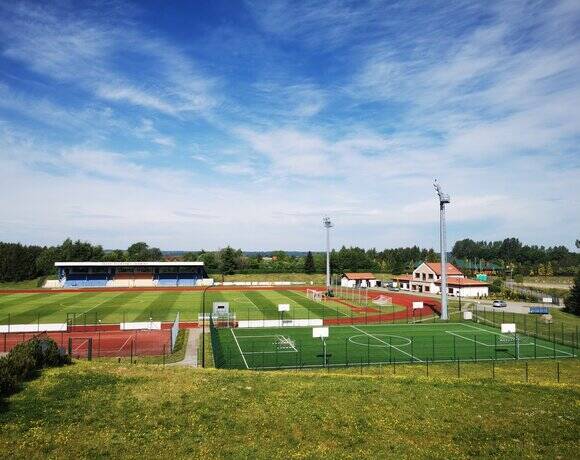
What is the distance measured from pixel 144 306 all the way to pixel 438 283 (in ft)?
207

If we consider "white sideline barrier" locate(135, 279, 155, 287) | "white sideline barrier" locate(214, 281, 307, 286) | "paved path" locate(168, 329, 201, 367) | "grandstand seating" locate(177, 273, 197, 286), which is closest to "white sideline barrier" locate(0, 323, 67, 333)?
"paved path" locate(168, 329, 201, 367)

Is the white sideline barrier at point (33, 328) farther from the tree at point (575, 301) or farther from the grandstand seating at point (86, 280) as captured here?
the tree at point (575, 301)

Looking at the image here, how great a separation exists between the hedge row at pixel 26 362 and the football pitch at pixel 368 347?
12.3 meters

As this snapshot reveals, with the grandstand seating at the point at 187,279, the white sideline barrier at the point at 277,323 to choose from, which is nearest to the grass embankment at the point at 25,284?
the grandstand seating at the point at 187,279

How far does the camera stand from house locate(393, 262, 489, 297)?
9600 centimetres

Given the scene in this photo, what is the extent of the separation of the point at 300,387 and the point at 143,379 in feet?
28.2

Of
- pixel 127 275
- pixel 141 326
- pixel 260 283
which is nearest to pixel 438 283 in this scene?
pixel 260 283

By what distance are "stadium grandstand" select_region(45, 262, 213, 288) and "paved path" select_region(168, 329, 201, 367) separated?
2714 inches

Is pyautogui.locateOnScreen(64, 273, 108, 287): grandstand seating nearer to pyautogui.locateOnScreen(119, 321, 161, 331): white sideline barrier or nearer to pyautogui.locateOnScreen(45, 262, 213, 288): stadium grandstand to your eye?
pyautogui.locateOnScreen(45, 262, 213, 288): stadium grandstand

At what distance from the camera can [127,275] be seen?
118500 millimetres

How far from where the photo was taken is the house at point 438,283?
96000 mm

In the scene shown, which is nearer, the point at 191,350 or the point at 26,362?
the point at 26,362

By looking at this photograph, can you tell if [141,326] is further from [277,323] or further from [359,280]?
[359,280]

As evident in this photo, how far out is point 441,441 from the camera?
18406 millimetres
